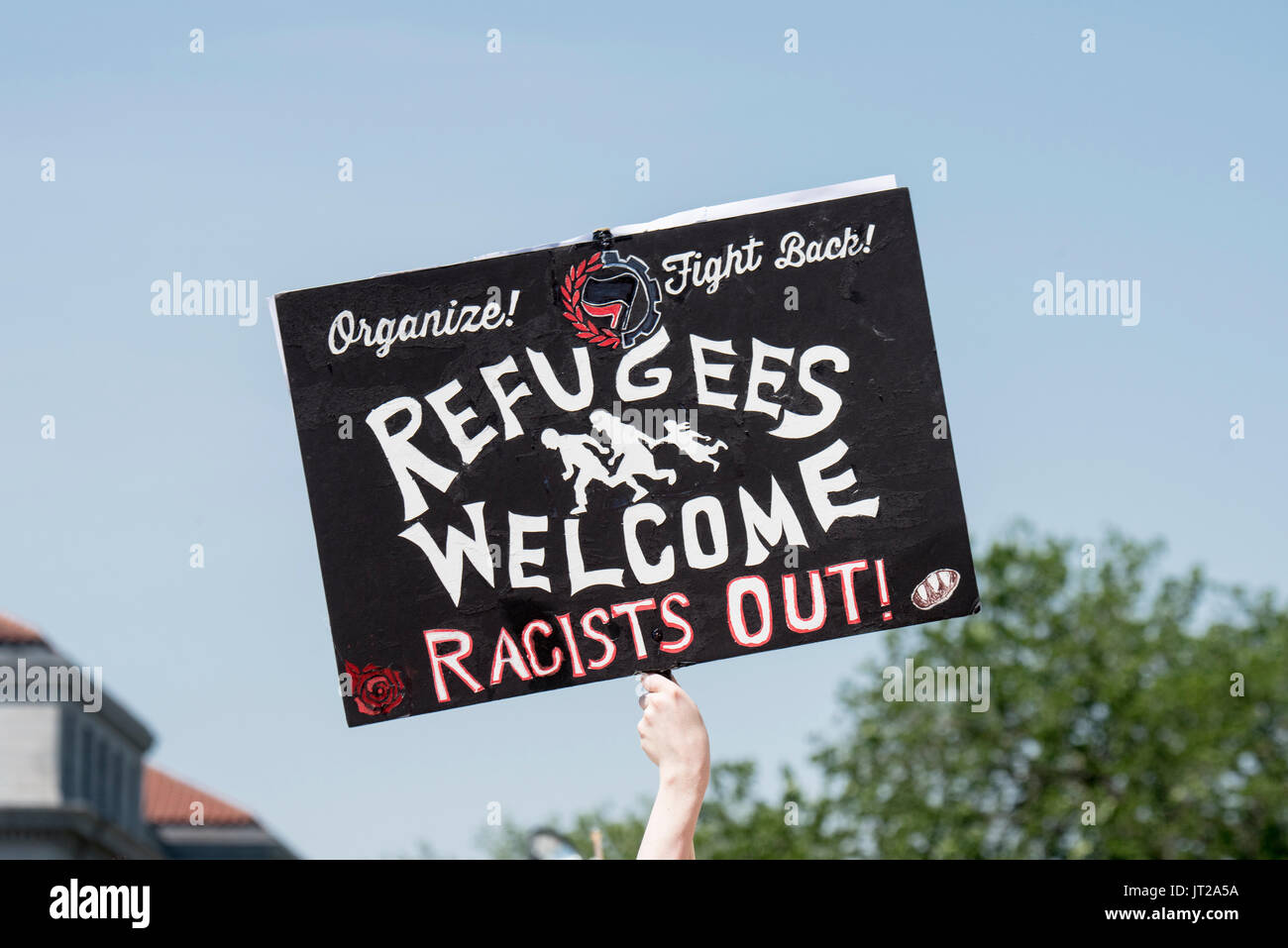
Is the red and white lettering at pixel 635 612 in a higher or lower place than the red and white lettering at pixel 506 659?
higher

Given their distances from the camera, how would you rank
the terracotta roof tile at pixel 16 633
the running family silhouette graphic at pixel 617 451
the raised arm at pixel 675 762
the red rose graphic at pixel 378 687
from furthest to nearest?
the terracotta roof tile at pixel 16 633
the running family silhouette graphic at pixel 617 451
the red rose graphic at pixel 378 687
the raised arm at pixel 675 762

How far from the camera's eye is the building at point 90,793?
192ft

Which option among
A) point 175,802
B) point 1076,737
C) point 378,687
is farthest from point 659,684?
point 175,802

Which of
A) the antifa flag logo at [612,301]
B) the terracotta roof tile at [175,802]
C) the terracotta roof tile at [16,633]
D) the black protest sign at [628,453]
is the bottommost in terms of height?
the terracotta roof tile at [175,802]

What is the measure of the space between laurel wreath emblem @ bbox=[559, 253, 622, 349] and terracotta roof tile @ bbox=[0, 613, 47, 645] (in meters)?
51.3

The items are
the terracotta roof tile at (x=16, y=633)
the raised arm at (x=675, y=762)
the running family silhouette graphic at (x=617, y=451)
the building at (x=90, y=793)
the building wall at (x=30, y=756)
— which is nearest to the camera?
the raised arm at (x=675, y=762)

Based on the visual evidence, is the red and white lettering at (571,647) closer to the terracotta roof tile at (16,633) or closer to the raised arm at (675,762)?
the raised arm at (675,762)

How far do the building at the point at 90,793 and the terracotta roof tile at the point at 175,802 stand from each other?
0.14 feet

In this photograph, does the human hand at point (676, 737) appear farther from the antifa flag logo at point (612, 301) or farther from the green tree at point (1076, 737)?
the green tree at point (1076, 737)

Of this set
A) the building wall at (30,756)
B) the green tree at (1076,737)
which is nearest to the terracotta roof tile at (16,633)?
the building wall at (30,756)

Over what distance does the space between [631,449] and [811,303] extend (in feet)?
2.32

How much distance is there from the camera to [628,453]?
5.08m

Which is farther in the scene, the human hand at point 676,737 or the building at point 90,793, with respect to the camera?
the building at point 90,793
